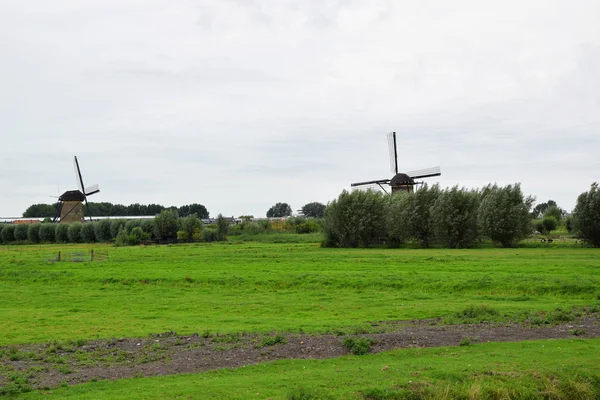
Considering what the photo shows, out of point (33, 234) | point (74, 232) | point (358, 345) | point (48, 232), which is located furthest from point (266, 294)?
point (33, 234)

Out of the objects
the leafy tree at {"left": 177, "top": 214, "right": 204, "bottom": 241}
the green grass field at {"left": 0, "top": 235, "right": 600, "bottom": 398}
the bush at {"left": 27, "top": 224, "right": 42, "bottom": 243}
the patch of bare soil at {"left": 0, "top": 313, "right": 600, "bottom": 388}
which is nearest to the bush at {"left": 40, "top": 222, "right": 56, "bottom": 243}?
the bush at {"left": 27, "top": 224, "right": 42, "bottom": 243}

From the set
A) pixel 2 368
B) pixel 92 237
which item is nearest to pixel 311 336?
pixel 2 368

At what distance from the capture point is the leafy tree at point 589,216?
246ft

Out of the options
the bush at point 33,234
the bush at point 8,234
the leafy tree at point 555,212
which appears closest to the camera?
the leafy tree at point 555,212

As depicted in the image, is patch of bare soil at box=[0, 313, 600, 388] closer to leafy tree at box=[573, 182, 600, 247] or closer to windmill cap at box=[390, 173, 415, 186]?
leafy tree at box=[573, 182, 600, 247]

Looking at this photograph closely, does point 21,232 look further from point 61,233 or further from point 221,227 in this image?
point 221,227

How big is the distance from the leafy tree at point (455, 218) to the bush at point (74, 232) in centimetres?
8627

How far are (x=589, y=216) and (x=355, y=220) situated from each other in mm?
34115

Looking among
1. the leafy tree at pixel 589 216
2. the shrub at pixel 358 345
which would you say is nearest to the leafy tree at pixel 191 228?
the leafy tree at pixel 589 216

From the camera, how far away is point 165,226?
Result: 13362cm

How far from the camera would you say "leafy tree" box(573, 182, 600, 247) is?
7500 centimetres

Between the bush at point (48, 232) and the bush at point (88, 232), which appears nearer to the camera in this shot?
the bush at point (88, 232)

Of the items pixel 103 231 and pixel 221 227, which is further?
pixel 103 231

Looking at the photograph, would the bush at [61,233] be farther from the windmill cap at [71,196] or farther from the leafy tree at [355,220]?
the leafy tree at [355,220]
